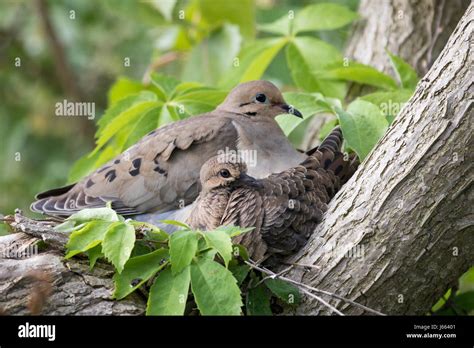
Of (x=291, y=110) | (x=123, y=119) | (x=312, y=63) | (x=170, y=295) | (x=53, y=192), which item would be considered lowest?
(x=53, y=192)

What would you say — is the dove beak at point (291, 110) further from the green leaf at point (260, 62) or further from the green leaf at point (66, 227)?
the green leaf at point (66, 227)

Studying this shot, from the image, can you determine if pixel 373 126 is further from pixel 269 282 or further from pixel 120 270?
pixel 120 270

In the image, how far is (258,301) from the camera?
3643 mm

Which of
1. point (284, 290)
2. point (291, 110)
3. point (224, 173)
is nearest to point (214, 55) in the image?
point (291, 110)

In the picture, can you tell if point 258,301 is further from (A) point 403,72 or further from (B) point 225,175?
(A) point 403,72

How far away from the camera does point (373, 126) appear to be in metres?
4.24

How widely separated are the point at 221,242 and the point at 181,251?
A: 16 centimetres

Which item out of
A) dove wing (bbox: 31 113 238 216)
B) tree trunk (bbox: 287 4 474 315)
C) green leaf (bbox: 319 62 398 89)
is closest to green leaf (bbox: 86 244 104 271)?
tree trunk (bbox: 287 4 474 315)

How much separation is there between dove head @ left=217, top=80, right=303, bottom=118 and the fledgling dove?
84 centimetres

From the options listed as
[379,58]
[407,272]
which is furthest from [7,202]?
[407,272]

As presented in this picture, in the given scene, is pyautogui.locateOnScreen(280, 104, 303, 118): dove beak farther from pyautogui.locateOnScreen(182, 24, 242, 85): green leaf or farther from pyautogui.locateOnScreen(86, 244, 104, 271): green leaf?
pyautogui.locateOnScreen(86, 244, 104, 271): green leaf

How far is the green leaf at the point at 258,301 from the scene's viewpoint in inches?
142

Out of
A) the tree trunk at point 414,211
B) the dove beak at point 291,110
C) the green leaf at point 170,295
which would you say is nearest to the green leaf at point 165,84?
the dove beak at point 291,110
